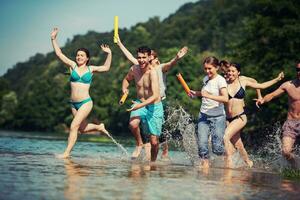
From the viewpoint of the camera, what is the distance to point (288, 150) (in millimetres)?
11297

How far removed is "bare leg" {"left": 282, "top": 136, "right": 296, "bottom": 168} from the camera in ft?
37.0

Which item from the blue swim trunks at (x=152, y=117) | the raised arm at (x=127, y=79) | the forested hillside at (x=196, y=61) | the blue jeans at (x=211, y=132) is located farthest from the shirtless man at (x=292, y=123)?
the forested hillside at (x=196, y=61)

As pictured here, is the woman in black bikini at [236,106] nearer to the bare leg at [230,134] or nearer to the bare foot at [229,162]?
the bare leg at [230,134]

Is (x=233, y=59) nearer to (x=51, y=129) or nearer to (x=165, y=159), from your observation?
(x=165, y=159)

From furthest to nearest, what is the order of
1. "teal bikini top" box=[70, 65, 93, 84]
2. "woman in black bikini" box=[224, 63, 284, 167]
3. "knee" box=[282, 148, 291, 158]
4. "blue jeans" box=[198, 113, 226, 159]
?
"woman in black bikini" box=[224, 63, 284, 167] → "teal bikini top" box=[70, 65, 93, 84] → "knee" box=[282, 148, 291, 158] → "blue jeans" box=[198, 113, 226, 159]

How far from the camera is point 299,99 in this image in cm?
1127

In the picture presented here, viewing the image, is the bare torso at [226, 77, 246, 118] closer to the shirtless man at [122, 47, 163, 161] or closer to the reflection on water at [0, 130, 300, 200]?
the shirtless man at [122, 47, 163, 161]

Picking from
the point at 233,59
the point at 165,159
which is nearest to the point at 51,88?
the point at 233,59

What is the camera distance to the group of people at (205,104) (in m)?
11.2

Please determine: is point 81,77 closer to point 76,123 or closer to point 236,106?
point 76,123

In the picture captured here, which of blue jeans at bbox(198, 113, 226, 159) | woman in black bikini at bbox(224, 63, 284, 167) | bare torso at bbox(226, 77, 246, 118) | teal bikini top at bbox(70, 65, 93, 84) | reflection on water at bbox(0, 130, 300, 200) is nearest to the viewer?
reflection on water at bbox(0, 130, 300, 200)

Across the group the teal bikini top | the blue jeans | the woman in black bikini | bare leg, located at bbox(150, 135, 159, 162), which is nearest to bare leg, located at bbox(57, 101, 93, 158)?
the teal bikini top

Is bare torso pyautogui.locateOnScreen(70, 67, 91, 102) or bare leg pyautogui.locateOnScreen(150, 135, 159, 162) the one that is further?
bare torso pyautogui.locateOnScreen(70, 67, 91, 102)

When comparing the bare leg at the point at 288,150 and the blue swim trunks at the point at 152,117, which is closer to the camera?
the bare leg at the point at 288,150
